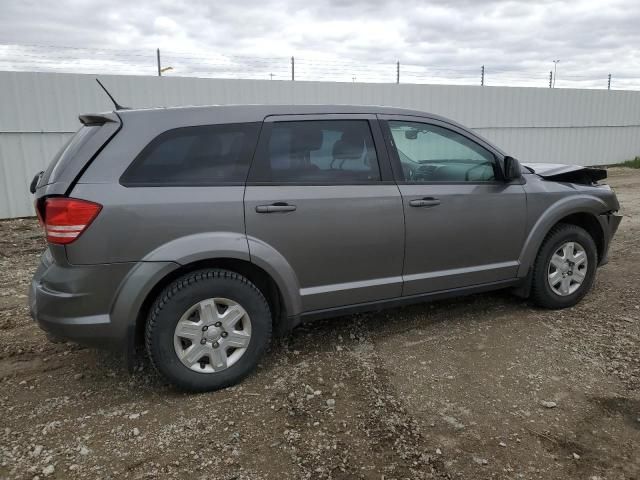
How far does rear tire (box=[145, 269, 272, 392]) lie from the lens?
2984 mm

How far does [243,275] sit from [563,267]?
2797 millimetres

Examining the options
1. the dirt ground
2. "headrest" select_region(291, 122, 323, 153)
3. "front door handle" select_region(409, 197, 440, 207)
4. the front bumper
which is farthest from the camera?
the front bumper

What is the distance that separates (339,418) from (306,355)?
84 cm

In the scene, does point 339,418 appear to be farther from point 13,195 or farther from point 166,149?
point 13,195

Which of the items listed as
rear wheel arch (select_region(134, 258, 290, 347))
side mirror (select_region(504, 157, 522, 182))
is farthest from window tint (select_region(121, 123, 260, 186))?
side mirror (select_region(504, 157, 522, 182))

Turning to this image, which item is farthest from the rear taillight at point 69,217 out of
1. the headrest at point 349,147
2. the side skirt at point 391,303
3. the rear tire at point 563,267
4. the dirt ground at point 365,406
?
the rear tire at point 563,267

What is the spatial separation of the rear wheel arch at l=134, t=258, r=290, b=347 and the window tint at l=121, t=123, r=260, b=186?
501 millimetres

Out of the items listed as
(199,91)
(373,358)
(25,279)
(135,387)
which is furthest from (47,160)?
(373,358)

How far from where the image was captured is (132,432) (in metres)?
2.81

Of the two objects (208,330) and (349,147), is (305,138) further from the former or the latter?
(208,330)

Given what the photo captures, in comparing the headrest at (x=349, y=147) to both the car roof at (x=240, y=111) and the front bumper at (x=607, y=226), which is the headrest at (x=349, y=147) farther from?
the front bumper at (x=607, y=226)

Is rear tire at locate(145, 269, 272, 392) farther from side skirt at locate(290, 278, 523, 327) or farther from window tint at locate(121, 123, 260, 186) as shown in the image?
window tint at locate(121, 123, 260, 186)

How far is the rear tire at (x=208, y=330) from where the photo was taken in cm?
298

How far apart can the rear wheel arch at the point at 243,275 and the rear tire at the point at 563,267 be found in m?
2.25
